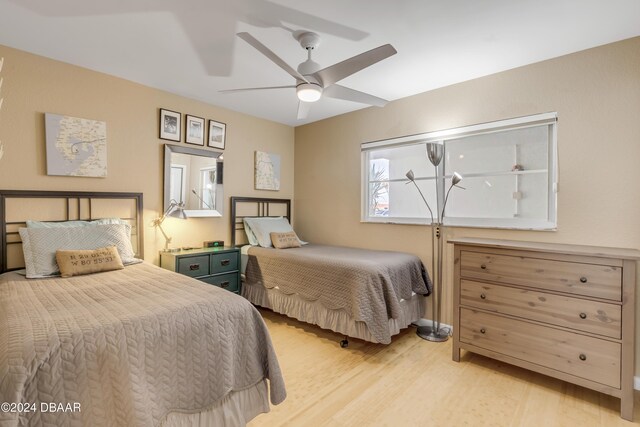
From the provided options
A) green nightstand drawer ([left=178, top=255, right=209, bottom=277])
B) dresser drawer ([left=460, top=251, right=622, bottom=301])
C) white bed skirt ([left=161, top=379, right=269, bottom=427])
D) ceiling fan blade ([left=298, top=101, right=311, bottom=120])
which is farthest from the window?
white bed skirt ([left=161, top=379, right=269, bottom=427])

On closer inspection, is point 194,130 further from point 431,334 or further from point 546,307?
point 546,307

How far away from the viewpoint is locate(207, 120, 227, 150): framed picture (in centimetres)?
352

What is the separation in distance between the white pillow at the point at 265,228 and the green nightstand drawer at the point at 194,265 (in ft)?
2.33

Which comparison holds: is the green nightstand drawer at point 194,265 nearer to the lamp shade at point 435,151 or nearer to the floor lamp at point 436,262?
the floor lamp at point 436,262

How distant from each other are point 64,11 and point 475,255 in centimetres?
324

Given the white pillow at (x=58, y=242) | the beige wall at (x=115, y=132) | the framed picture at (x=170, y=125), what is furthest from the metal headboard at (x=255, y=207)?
the white pillow at (x=58, y=242)

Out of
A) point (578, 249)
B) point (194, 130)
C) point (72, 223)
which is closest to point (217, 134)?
point (194, 130)

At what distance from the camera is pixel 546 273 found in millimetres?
2053

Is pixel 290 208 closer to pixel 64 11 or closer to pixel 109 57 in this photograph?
pixel 109 57

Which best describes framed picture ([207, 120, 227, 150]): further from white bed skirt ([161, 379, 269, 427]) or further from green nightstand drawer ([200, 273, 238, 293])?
white bed skirt ([161, 379, 269, 427])

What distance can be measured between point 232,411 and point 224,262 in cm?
186

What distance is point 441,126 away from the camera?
3041 millimetres

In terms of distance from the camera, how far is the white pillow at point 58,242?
6.81 feet

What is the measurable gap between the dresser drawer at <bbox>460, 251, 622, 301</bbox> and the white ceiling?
5.10 ft
